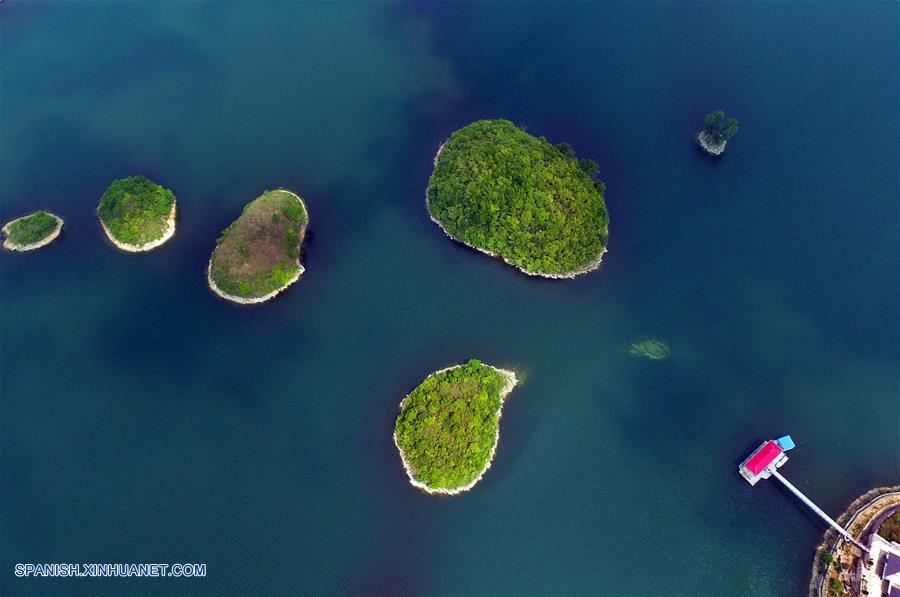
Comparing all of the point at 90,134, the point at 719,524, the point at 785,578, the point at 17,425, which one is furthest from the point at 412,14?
the point at 785,578

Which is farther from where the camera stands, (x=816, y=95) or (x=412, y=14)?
(x=412, y=14)

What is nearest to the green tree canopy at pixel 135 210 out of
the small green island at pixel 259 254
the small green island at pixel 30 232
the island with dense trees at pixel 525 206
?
the small green island at pixel 30 232

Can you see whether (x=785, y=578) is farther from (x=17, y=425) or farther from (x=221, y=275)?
(x=17, y=425)

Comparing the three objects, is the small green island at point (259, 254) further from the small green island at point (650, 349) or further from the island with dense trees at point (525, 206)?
the small green island at point (650, 349)

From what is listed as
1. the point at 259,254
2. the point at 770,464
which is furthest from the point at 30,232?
the point at 770,464

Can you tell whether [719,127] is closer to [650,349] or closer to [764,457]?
[650,349]

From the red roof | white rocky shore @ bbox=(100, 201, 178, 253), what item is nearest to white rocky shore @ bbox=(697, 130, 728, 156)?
the red roof
